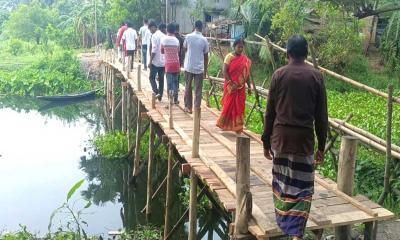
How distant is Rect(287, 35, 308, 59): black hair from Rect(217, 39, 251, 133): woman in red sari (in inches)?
94.8

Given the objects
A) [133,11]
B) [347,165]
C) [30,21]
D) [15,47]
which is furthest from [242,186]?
[30,21]

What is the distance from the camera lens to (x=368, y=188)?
734 centimetres

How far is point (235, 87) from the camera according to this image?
20.3 feet

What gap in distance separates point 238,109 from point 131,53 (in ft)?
23.2

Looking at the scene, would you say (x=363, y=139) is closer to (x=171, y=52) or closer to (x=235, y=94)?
(x=235, y=94)

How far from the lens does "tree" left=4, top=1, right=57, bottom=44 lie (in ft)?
104

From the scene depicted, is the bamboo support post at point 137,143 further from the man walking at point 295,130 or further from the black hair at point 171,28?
the man walking at point 295,130

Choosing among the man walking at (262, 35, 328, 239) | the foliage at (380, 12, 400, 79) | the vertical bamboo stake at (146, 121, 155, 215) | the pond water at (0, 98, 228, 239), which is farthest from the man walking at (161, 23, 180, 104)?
the foliage at (380, 12, 400, 79)

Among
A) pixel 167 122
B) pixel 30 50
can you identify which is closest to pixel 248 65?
pixel 167 122

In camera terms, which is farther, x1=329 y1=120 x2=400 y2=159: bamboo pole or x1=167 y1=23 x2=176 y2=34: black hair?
x1=167 y1=23 x2=176 y2=34: black hair

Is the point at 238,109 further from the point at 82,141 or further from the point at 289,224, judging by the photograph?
the point at 82,141

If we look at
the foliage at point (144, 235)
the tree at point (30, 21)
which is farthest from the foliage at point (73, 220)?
the tree at point (30, 21)

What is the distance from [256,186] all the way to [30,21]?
31628 millimetres

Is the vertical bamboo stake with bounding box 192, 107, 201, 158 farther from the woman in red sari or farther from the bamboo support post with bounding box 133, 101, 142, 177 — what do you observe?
the bamboo support post with bounding box 133, 101, 142, 177
